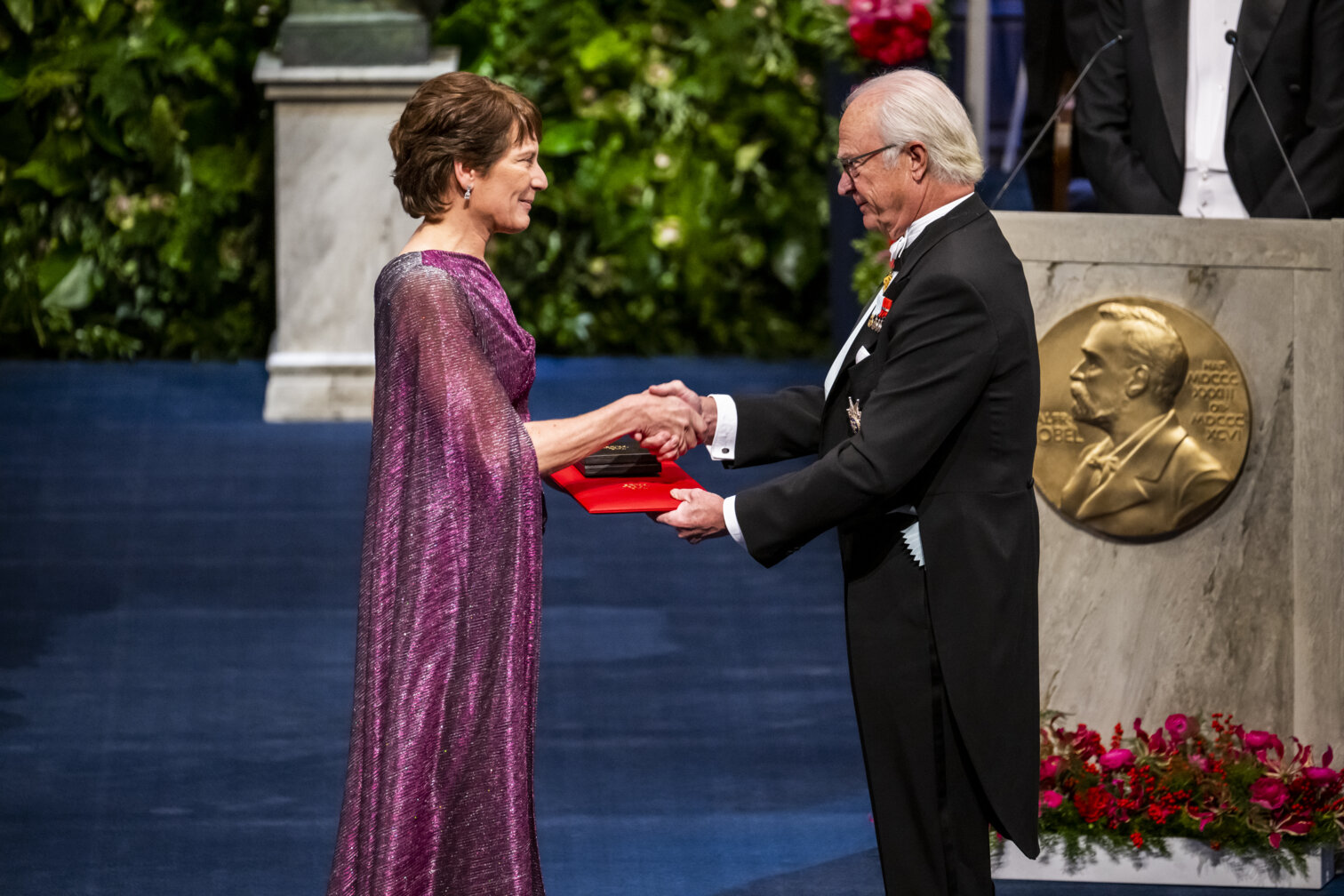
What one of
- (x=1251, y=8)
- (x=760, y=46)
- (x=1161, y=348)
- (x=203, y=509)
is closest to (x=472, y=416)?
(x=1161, y=348)

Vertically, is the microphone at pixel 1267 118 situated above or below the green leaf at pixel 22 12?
above

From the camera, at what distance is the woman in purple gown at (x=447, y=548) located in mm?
2363

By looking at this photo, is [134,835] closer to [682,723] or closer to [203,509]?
[682,723]

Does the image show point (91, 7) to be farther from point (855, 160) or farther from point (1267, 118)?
point (855, 160)

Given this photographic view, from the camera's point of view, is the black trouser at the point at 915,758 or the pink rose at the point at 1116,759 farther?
the pink rose at the point at 1116,759

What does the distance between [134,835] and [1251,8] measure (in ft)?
10.3

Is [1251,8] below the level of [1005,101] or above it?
above

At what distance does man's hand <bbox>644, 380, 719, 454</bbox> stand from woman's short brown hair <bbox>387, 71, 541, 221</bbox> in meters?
0.57

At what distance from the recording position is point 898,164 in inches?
99.1

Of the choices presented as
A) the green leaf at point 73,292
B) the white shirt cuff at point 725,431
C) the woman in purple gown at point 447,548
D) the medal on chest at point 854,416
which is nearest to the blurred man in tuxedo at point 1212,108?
the white shirt cuff at point 725,431

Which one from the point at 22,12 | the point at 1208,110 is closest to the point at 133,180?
the point at 22,12

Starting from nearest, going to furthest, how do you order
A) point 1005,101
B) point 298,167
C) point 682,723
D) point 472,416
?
point 472,416 < point 682,723 < point 298,167 < point 1005,101

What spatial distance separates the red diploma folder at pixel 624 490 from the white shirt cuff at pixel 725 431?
0.17 m

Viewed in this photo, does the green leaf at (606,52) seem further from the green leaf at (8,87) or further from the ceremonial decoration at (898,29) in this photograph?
the green leaf at (8,87)
